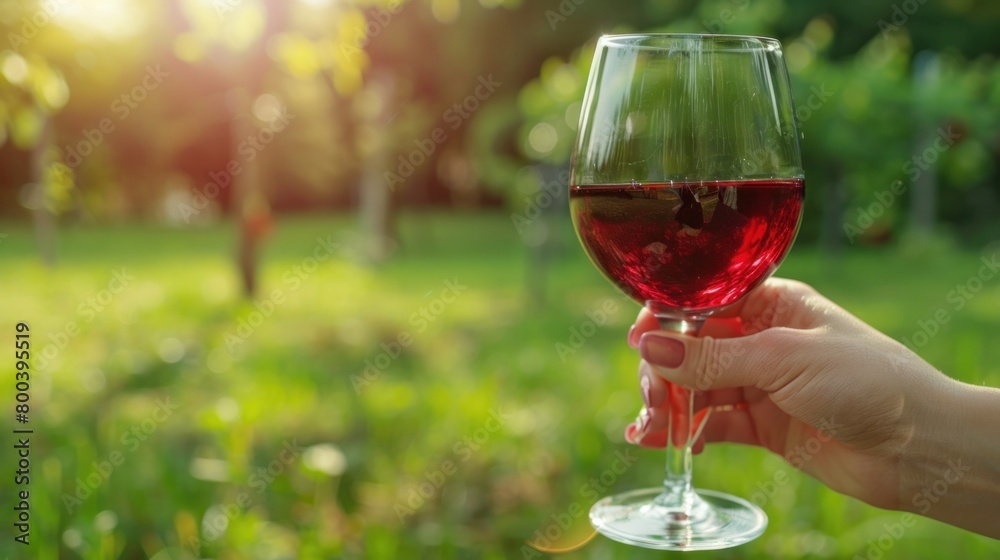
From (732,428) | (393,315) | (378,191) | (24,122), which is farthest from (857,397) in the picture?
(378,191)

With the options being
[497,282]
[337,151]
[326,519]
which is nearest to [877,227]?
[497,282]

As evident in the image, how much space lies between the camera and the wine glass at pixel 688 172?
148 cm

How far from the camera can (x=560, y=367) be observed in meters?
6.36

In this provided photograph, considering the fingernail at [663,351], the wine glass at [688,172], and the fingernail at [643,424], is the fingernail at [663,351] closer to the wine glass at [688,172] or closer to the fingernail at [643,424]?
the wine glass at [688,172]

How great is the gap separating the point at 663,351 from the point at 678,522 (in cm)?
28

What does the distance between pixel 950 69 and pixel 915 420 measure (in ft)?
38.3

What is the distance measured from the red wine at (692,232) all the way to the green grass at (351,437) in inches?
65.9

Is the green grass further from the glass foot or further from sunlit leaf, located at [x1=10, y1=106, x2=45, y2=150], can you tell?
the glass foot

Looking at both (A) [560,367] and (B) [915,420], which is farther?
(A) [560,367]

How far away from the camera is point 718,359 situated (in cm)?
162

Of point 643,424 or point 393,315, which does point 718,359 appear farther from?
point 393,315

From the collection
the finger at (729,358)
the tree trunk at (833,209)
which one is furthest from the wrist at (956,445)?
the tree trunk at (833,209)

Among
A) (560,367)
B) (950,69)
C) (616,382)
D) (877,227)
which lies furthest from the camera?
(877,227)

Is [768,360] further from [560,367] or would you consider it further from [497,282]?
[497,282]
